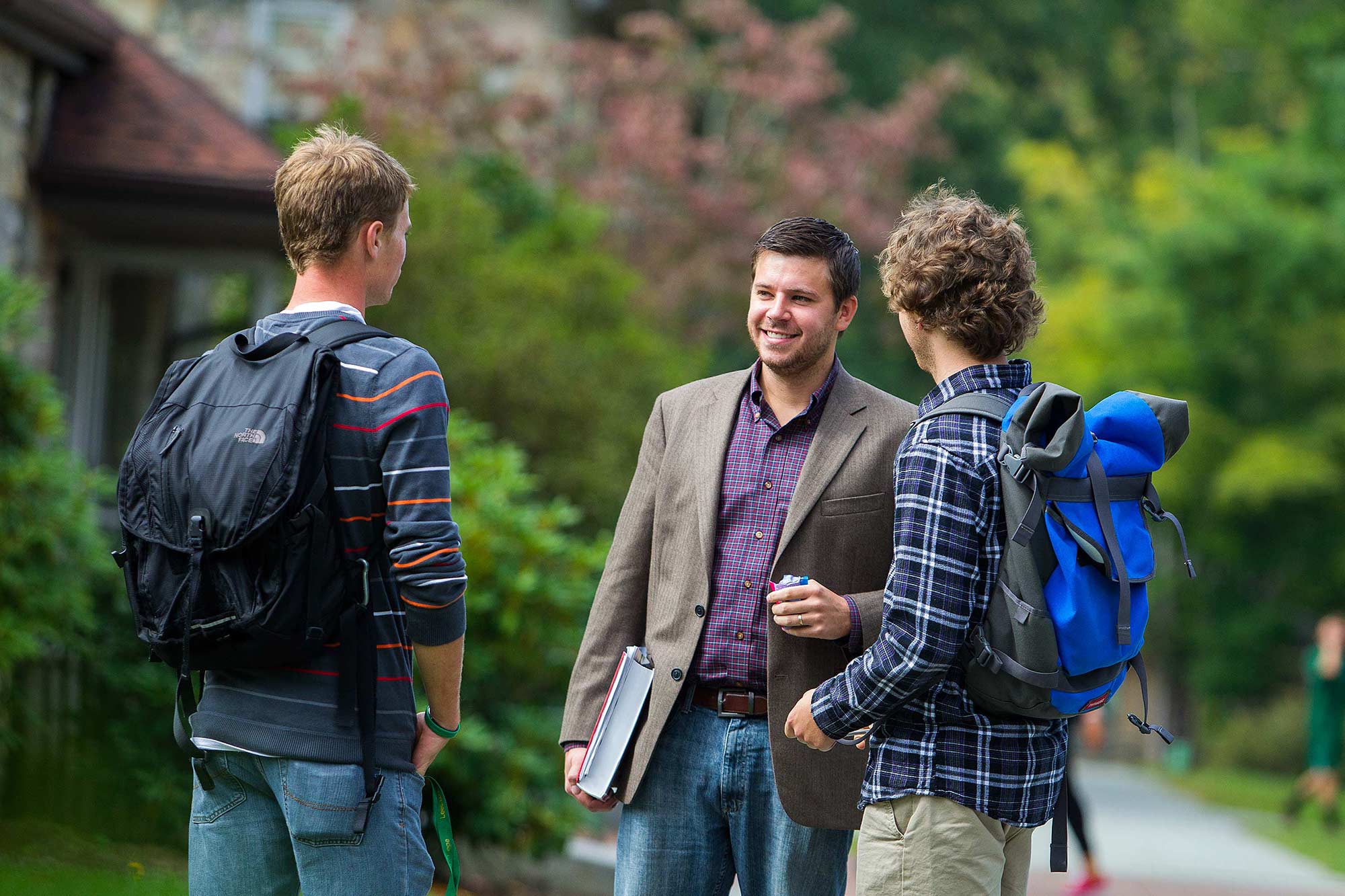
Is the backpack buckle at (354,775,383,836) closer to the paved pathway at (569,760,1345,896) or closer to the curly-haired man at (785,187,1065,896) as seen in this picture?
the curly-haired man at (785,187,1065,896)

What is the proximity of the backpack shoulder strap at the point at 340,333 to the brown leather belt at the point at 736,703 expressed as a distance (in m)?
1.24

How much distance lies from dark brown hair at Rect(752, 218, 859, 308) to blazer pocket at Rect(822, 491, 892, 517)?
→ 482 mm

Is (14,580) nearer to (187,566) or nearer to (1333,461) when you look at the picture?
(187,566)

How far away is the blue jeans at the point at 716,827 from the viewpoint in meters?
3.48

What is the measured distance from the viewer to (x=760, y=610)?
3.53 m

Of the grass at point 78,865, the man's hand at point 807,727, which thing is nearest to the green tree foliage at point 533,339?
the grass at point 78,865

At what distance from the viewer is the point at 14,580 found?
673 centimetres

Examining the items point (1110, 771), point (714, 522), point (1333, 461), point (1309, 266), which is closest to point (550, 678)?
point (714, 522)

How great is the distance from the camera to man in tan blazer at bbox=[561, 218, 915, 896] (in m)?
3.45

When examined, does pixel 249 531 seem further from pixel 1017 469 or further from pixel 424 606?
pixel 1017 469

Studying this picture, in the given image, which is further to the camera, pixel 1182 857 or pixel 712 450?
pixel 1182 857

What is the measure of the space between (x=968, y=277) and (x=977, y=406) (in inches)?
10.4

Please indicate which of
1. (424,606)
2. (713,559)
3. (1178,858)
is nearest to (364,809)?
(424,606)

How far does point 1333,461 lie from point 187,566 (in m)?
22.5
